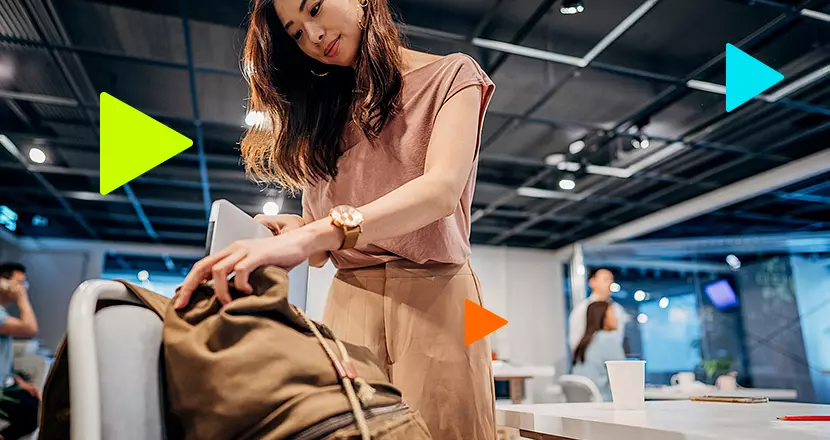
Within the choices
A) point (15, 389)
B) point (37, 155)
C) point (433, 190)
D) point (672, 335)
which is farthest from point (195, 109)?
point (672, 335)

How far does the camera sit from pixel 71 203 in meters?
7.02

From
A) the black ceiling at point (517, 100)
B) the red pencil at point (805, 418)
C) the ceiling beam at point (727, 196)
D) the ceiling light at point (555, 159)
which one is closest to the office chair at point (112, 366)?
the red pencil at point (805, 418)

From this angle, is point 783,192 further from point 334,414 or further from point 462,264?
point 334,414

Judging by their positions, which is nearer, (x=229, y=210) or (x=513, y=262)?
(x=229, y=210)

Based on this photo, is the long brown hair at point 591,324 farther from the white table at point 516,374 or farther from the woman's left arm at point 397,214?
the woman's left arm at point 397,214

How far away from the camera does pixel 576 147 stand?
221 inches

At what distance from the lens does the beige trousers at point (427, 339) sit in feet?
2.93

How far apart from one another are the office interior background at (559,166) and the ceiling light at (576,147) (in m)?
0.07

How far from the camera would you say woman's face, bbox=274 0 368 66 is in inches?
37.0

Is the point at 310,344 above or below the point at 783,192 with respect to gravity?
below

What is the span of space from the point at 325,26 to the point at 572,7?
3029mm

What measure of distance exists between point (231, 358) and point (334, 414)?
10 cm

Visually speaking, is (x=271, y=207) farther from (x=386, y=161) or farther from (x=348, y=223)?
(x=348, y=223)

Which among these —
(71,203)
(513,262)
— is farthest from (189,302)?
(513,262)
